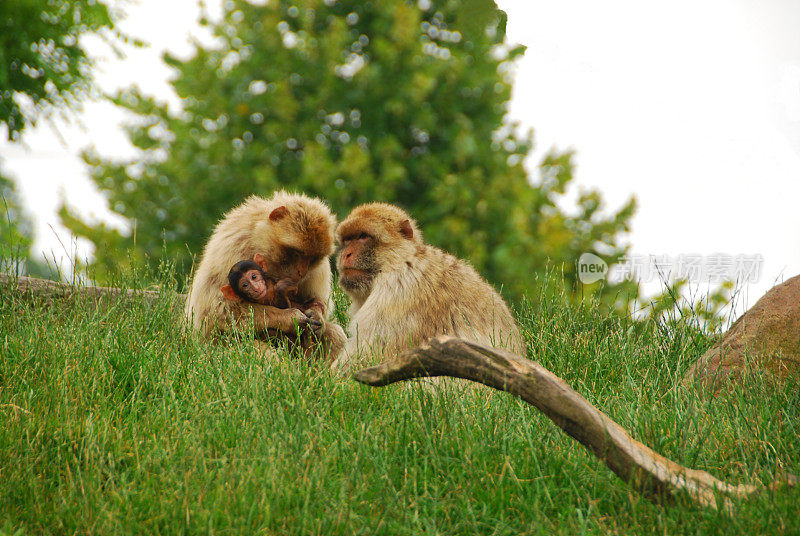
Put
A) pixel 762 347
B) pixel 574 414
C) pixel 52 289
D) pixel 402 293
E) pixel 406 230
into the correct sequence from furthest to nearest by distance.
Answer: pixel 52 289
pixel 406 230
pixel 402 293
pixel 762 347
pixel 574 414

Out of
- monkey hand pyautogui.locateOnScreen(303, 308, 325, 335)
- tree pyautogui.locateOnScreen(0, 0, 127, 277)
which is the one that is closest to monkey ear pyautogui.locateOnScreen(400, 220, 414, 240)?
monkey hand pyautogui.locateOnScreen(303, 308, 325, 335)

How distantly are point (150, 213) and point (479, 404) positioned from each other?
10.2m

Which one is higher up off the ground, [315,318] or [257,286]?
[257,286]

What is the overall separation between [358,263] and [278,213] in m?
0.79

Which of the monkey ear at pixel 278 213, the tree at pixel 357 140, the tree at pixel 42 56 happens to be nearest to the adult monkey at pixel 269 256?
the monkey ear at pixel 278 213

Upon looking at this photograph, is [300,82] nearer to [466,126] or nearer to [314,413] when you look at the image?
[466,126]

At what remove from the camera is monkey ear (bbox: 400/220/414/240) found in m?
5.68

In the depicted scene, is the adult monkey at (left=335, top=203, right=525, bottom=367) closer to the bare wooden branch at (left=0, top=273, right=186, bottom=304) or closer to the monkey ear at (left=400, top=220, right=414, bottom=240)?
the monkey ear at (left=400, top=220, right=414, bottom=240)

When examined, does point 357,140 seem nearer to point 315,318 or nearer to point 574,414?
point 315,318

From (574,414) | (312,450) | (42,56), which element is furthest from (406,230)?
(42,56)

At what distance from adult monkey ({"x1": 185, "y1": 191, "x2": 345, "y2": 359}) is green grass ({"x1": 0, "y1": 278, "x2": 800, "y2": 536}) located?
0.52 meters

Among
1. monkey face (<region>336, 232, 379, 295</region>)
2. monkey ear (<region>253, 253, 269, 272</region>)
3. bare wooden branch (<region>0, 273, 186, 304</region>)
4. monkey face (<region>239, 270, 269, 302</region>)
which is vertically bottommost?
bare wooden branch (<region>0, 273, 186, 304</region>)

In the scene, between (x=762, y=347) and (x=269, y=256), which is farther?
(x=269, y=256)

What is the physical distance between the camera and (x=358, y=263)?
560cm
